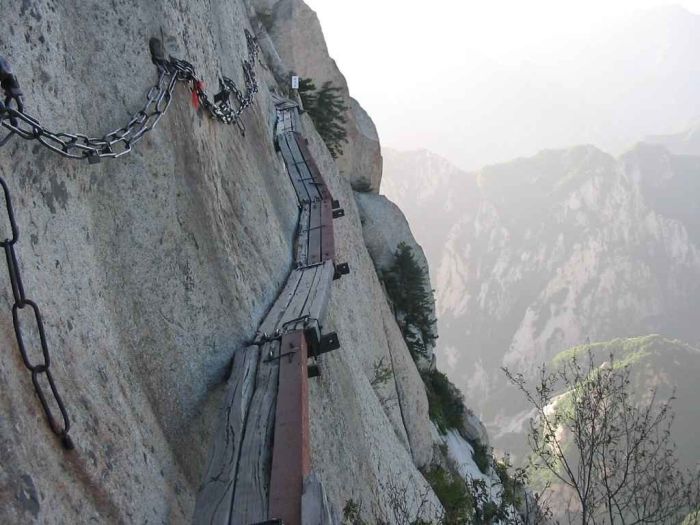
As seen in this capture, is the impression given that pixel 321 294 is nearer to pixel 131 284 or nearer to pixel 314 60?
pixel 131 284

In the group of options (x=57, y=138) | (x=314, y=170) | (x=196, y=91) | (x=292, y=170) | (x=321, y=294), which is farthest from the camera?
(x=314, y=170)

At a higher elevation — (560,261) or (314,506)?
(560,261)

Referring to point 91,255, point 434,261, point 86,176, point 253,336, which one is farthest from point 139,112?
point 434,261

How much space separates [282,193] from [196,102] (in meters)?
3.77

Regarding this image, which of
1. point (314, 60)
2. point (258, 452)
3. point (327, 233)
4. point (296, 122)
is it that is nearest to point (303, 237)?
point (327, 233)

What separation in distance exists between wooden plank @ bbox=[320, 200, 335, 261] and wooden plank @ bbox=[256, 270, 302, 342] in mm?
699

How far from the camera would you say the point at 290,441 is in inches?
149

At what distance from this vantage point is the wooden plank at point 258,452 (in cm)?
345

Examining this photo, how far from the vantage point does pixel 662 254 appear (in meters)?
145

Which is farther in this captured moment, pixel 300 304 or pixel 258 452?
pixel 300 304

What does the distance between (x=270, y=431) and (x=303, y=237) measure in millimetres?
4935

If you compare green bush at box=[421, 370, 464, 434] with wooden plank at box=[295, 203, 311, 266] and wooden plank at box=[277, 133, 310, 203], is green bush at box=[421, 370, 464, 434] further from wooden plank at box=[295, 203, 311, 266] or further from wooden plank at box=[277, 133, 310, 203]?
wooden plank at box=[295, 203, 311, 266]

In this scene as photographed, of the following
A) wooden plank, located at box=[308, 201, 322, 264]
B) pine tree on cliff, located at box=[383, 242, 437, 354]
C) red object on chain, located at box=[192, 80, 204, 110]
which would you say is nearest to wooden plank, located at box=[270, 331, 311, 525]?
red object on chain, located at box=[192, 80, 204, 110]

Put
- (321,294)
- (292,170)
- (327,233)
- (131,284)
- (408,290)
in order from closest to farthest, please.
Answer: (131,284), (321,294), (327,233), (292,170), (408,290)
